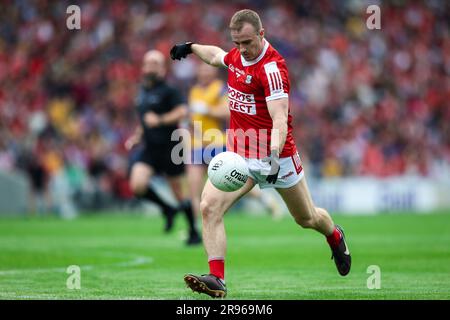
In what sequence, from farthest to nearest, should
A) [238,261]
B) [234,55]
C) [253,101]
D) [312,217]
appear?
1. [238,261]
2. [312,217]
3. [234,55]
4. [253,101]

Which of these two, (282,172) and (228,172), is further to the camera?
(282,172)

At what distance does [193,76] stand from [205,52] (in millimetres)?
18919

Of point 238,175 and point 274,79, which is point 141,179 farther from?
point 274,79

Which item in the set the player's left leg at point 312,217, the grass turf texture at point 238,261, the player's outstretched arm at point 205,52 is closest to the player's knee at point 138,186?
the grass turf texture at point 238,261

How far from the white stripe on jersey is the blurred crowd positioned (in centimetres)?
1738

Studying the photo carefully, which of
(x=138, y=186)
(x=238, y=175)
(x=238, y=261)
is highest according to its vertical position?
(x=138, y=186)

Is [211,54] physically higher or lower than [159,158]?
higher

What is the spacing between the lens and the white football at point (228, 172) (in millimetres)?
7484

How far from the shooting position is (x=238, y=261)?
1114 centimetres

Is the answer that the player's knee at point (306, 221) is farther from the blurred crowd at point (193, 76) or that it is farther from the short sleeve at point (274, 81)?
the blurred crowd at point (193, 76)

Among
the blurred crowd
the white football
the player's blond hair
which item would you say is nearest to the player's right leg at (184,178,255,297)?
the white football

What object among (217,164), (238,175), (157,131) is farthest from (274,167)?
(157,131)

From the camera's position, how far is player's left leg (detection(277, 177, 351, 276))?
8086mm
